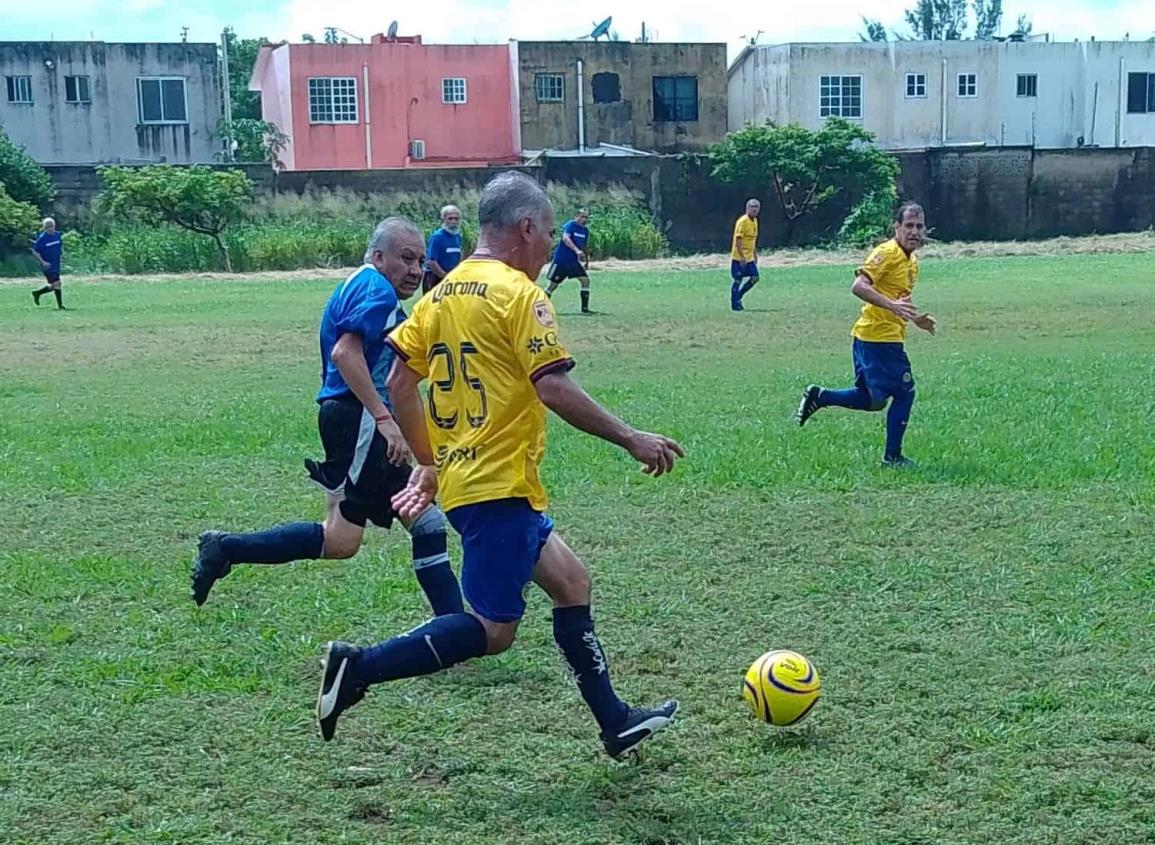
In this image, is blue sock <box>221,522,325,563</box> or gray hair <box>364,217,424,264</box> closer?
gray hair <box>364,217,424,264</box>

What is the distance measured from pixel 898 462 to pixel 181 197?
33.7 meters

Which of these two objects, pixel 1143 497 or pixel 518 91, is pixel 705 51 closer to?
pixel 518 91

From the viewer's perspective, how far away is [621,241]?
140 feet

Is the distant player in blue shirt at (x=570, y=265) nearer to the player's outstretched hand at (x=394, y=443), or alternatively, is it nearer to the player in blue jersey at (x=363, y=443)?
the player in blue jersey at (x=363, y=443)

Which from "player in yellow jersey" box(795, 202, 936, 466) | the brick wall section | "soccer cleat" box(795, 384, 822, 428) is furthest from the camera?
the brick wall section

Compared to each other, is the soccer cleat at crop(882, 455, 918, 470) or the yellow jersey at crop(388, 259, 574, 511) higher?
the yellow jersey at crop(388, 259, 574, 511)

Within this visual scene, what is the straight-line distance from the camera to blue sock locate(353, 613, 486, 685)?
15.4 ft

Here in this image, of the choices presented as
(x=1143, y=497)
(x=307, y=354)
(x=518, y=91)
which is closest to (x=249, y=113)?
(x=518, y=91)

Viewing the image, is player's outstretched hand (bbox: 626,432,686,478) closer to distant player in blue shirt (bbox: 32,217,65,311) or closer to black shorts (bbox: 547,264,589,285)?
black shorts (bbox: 547,264,589,285)

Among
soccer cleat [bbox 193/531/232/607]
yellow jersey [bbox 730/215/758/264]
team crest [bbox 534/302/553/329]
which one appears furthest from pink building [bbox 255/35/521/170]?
team crest [bbox 534/302/553/329]

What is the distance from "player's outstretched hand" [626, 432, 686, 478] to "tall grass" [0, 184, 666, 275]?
33255 millimetres

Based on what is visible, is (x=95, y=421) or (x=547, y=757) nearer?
(x=547, y=757)

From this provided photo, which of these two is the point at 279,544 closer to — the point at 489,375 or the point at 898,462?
the point at 489,375

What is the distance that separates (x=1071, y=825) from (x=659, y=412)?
28.4ft
